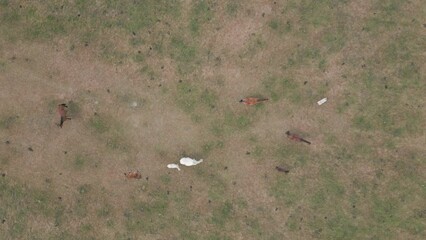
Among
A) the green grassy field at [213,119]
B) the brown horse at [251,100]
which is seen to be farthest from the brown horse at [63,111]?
the brown horse at [251,100]

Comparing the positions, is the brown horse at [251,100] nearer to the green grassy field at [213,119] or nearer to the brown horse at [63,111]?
the green grassy field at [213,119]

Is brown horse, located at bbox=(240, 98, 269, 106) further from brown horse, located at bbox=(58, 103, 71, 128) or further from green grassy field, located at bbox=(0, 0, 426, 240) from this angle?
brown horse, located at bbox=(58, 103, 71, 128)

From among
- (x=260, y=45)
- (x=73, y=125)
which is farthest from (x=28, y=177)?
(x=260, y=45)

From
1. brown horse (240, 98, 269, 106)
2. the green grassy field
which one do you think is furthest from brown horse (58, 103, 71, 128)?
brown horse (240, 98, 269, 106)

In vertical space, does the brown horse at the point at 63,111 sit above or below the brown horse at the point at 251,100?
below

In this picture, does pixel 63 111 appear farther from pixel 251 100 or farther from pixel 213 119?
pixel 251 100

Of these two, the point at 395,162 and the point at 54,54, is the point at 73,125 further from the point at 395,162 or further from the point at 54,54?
the point at 395,162

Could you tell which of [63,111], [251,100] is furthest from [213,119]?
[63,111]

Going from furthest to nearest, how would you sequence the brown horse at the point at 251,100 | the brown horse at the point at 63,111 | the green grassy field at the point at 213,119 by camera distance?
1. the brown horse at the point at 63,111
2. the brown horse at the point at 251,100
3. the green grassy field at the point at 213,119

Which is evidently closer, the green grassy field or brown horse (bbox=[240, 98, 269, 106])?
the green grassy field
